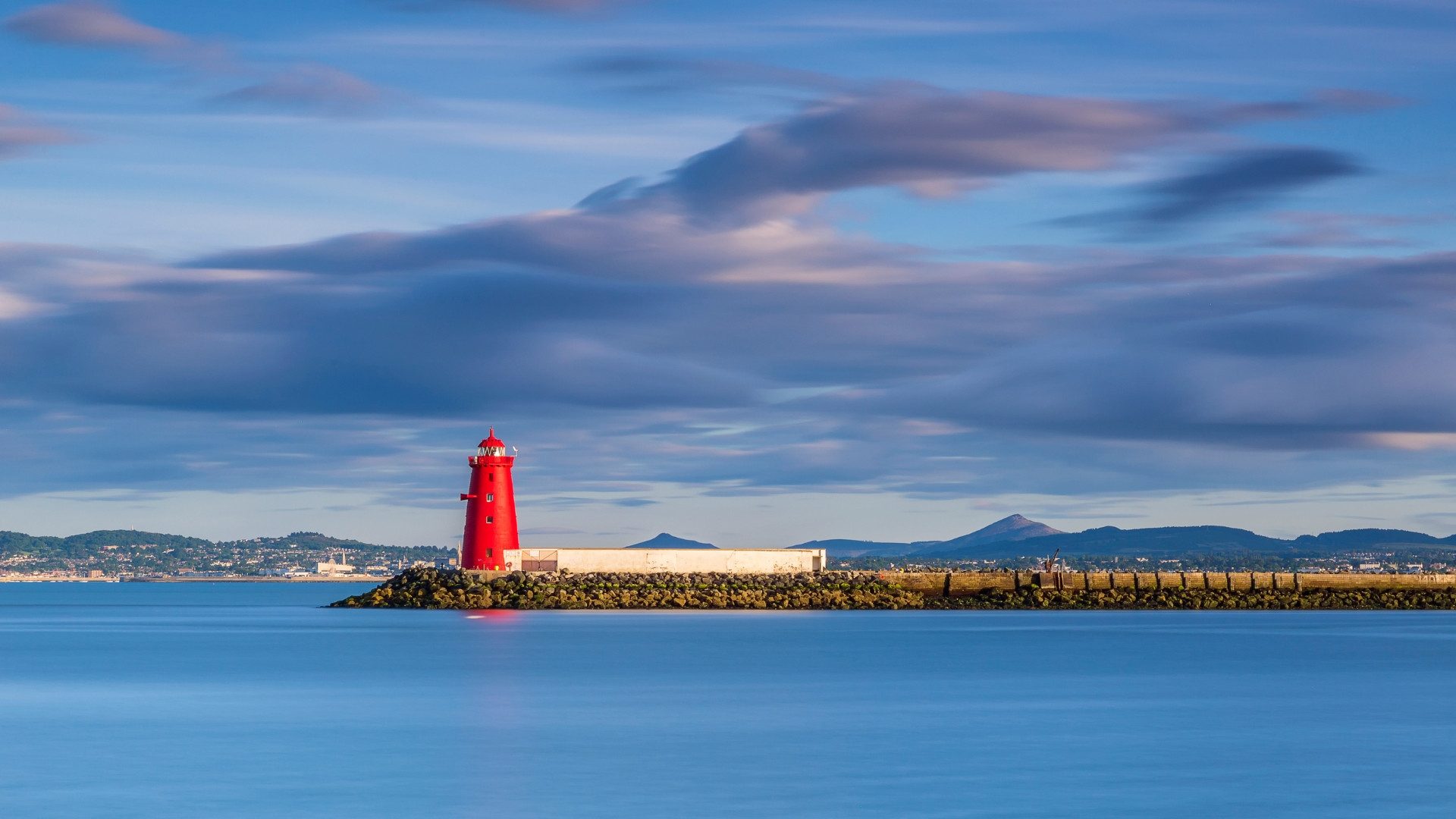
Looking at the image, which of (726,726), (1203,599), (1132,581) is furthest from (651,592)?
(726,726)

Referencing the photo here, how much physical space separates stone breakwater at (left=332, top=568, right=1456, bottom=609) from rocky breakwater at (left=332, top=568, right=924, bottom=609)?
0.13ft

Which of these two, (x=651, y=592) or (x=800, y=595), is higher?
(x=651, y=592)

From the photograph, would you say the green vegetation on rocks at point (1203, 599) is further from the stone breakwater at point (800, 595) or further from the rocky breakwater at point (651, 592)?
the rocky breakwater at point (651, 592)

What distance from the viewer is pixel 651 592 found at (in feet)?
210

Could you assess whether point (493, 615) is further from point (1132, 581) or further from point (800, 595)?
point (1132, 581)

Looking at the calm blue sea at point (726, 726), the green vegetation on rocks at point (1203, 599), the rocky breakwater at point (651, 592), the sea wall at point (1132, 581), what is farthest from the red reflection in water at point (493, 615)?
the green vegetation on rocks at point (1203, 599)

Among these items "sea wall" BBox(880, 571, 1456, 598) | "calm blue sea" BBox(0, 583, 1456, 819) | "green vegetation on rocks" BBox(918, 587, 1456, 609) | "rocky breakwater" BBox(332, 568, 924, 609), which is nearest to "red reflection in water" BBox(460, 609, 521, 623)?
"rocky breakwater" BBox(332, 568, 924, 609)

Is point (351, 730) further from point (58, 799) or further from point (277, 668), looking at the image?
point (277, 668)

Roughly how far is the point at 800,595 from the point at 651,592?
5.53 metres

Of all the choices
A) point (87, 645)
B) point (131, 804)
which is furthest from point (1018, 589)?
point (131, 804)

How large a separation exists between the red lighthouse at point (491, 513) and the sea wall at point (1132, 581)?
1534 cm

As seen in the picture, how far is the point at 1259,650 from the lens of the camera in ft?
151

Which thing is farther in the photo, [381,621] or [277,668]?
[381,621]

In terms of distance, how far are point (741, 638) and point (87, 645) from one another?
18.4 m
